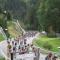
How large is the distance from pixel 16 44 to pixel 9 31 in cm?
106

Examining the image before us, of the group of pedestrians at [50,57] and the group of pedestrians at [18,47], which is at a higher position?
the group of pedestrians at [18,47]

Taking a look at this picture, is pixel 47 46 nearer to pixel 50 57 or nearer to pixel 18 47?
pixel 50 57

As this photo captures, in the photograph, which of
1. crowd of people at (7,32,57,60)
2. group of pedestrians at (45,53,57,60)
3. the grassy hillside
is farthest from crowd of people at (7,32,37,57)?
group of pedestrians at (45,53,57,60)

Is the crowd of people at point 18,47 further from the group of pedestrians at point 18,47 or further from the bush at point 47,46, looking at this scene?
Answer: the bush at point 47,46

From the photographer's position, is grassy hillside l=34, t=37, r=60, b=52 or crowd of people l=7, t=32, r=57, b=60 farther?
grassy hillside l=34, t=37, r=60, b=52

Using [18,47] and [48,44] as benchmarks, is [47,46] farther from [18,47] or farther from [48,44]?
[18,47]

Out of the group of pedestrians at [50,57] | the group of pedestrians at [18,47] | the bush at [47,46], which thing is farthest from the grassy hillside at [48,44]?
the group of pedestrians at [18,47]

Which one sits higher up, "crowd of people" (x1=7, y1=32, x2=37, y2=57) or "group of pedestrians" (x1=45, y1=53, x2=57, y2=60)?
"crowd of people" (x1=7, y1=32, x2=37, y2=57)

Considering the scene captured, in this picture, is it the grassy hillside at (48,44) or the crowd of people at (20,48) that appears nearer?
the crowd of people at (20,48)

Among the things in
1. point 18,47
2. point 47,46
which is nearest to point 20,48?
point 18,47

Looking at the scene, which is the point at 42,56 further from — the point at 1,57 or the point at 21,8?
the point at 21,8

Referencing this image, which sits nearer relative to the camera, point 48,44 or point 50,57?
point 50,57

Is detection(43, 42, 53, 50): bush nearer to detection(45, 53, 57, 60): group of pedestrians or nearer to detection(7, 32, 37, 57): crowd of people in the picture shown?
detection(45, 53, 57, 60): group of pedestrians

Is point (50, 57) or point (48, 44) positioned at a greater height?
point (48, 44)
